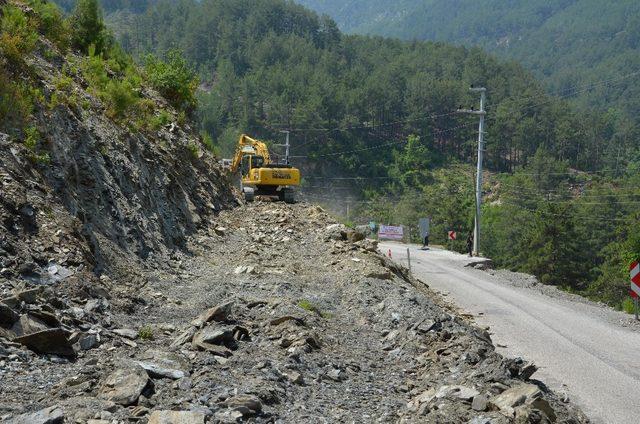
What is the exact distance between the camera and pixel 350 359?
32.7 feet

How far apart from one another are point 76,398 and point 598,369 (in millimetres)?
9477

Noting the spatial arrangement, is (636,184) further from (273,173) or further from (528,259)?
(273,173)

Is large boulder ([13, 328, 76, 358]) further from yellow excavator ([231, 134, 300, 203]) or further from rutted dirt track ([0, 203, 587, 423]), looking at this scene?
yellow excavator ([231, 134, 300, 203])

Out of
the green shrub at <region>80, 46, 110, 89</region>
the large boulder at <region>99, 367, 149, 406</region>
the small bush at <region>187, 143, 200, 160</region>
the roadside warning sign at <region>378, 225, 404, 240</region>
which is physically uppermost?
the green shrub at <region>80, 46, 110, 89</region>

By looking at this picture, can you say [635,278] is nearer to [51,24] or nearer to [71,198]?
[71,198]

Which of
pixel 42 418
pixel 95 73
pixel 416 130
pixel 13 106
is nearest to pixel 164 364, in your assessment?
pixel 42 418

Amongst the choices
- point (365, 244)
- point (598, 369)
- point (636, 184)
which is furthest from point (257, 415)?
point (636, 184)

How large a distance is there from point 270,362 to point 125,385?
2.10m

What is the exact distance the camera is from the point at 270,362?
849 centimetres

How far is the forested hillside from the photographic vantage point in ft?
287

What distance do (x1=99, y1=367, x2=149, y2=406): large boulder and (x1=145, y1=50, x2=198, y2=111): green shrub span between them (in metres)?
18.6

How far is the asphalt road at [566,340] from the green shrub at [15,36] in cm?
1158

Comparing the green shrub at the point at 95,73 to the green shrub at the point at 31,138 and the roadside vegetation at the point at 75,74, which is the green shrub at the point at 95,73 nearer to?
the roadside vegetation at the point at 75,74

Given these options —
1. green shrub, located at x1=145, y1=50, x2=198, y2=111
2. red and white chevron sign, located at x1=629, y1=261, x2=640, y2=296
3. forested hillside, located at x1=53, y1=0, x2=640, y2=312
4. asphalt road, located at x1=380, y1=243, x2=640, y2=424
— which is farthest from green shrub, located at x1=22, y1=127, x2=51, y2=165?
forested hillside, located at x1=53, y1=0, x2=640, y2=312
